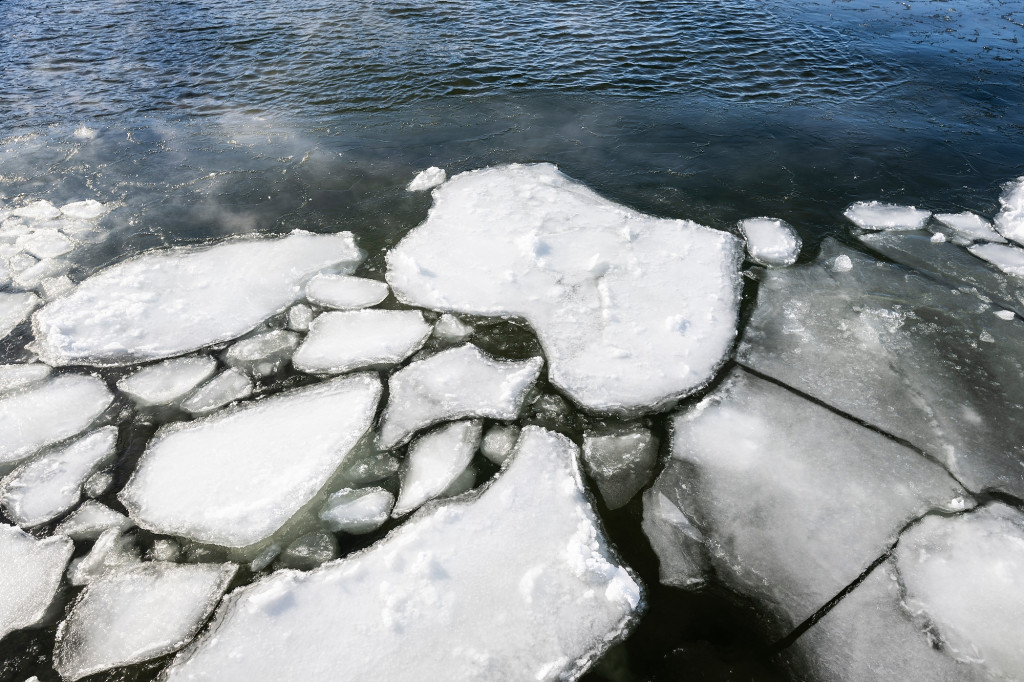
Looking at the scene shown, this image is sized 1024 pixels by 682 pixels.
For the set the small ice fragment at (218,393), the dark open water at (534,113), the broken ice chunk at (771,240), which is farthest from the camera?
the dark open water at (534,113)

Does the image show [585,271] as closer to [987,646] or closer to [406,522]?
[406,522]

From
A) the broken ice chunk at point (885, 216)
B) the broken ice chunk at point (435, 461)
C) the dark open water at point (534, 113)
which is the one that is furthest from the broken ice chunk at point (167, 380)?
the broken ice chunk at point (885, 216)

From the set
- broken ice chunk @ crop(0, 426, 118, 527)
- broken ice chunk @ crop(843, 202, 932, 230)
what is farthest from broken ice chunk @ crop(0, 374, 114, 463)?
broken ice chunk @ crop(843, 202, 932, 230)

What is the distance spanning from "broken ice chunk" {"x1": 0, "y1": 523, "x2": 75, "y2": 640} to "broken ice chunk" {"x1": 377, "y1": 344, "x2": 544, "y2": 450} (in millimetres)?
1238

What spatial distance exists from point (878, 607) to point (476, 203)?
123 inches

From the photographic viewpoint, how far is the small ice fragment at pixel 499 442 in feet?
7.28

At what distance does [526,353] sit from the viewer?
8.73ft

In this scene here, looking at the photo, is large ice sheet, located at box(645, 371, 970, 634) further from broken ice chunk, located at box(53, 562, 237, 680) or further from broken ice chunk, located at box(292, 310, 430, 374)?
broken ice chunk, located at box(53, 562, 237, 680)

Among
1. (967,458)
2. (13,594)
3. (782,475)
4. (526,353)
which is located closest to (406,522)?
(526,353)

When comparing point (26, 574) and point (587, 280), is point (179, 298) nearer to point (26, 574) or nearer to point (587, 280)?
point (26, 574)

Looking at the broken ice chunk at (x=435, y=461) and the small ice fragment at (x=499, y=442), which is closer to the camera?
the broken ice chunk at (x=435, y=461)

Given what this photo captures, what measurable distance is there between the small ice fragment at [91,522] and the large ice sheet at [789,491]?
2.17m

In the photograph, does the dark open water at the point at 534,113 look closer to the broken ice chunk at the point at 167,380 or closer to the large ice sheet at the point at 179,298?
the large ice sheet at the point at 179,298

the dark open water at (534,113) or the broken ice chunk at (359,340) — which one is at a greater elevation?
the dark open water at (534,113)
